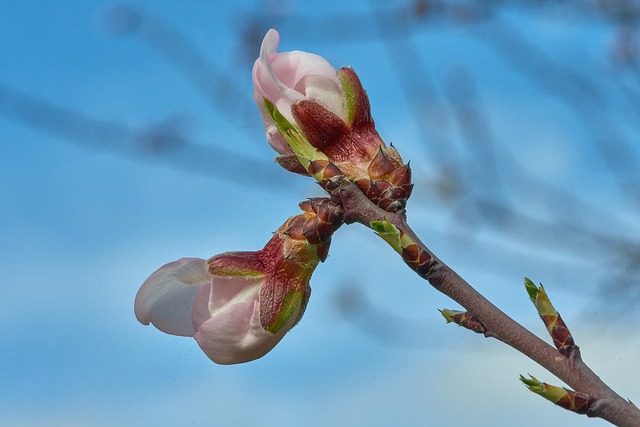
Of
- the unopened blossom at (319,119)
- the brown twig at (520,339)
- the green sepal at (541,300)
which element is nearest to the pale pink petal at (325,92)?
the unopened blossom at (319,119)

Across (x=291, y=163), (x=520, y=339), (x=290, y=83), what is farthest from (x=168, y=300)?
(x=520, y=339)

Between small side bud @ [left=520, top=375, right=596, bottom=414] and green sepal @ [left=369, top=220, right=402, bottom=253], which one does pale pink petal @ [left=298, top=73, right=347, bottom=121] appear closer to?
green sepal @ [left=369, top=220, right=402, bottom=253]

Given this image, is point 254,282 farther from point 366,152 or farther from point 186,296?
point 366,152

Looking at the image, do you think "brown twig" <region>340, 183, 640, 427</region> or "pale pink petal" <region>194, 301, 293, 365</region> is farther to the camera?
"pale pink petal" <region>194, 301, 293, 365</region>

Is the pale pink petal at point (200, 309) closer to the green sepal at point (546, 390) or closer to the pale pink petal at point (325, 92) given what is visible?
the pale pink petal at point (325, 92)

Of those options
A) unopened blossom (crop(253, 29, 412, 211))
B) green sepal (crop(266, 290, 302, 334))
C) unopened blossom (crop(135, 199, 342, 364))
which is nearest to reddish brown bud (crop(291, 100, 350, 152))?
unopened blossom (crop(253, 29, 412, 211))

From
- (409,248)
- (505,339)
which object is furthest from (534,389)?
(409,248)

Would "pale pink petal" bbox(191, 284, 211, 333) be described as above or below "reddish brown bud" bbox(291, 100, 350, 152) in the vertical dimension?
below
